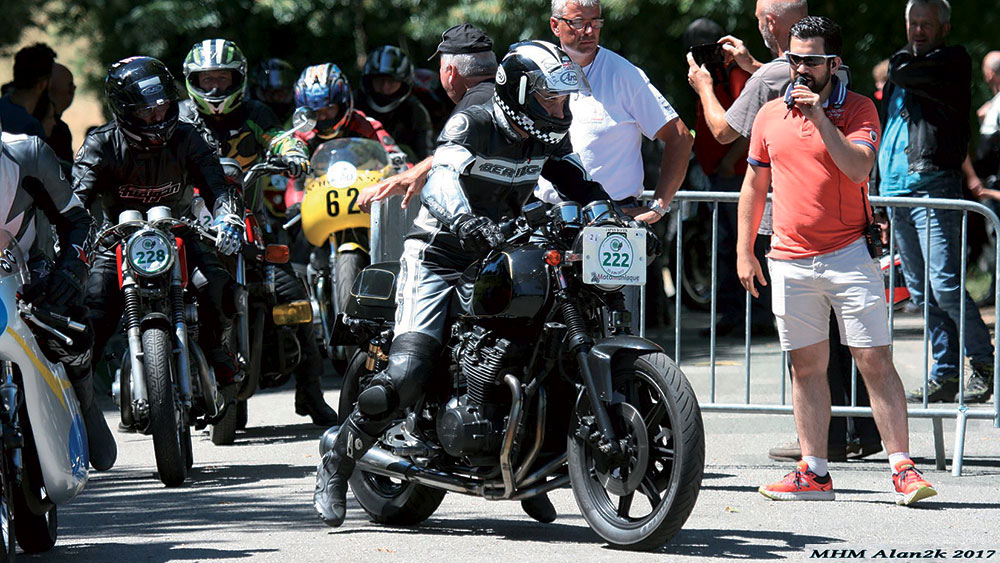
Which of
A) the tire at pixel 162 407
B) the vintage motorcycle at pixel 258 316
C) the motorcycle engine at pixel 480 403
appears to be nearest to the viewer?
the motorcycle engine at pixel 480 403

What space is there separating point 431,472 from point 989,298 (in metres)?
9.99

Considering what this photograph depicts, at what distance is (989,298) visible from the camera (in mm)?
15266

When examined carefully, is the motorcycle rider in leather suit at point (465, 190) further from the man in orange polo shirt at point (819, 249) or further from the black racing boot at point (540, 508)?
the man in orange polo shirt at point (819, 249)

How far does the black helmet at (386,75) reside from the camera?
12586 mm

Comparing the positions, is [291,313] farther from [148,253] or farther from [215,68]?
[148,253]

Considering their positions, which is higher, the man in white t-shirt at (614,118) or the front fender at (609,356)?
the man in white t-shirt at (614,118)

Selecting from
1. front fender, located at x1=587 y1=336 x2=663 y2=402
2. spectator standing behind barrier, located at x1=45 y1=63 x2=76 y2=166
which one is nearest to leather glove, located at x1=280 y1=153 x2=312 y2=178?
front fender, located at x1=587 y1=336 x2=663 y2=402

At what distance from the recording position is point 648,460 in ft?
19.1

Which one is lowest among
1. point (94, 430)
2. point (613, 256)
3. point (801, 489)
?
point (801, 489)

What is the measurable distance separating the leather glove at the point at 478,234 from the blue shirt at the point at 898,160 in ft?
15.0

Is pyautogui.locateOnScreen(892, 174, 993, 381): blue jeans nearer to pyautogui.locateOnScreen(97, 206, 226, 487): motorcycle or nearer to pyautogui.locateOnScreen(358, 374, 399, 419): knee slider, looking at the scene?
pyautogui.locateOnScreen(97, 206, 226, 487): motorcycle

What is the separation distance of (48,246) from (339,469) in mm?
1389

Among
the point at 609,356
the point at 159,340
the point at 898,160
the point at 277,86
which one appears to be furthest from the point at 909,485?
the point at 277,86

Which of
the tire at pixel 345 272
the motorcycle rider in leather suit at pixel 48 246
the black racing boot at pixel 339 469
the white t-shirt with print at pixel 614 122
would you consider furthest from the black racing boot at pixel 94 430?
the tire at pixel 345 272
